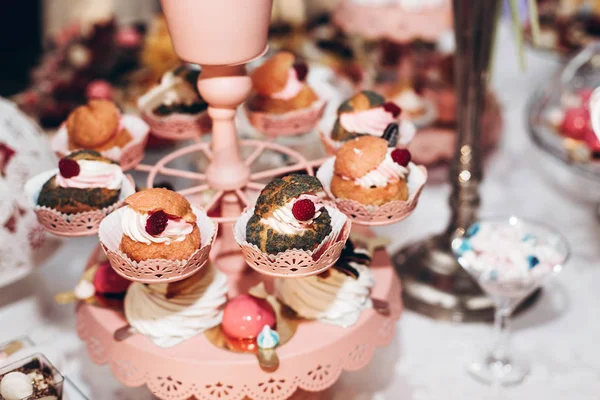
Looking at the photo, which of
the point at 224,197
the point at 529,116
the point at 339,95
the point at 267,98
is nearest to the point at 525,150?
the point at 529,116

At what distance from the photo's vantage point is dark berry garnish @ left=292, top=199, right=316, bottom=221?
3.27ft

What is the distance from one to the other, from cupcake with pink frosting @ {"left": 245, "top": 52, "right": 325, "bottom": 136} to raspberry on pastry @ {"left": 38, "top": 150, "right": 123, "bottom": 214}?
32cm

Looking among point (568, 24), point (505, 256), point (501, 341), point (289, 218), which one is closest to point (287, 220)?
point (289, 218)

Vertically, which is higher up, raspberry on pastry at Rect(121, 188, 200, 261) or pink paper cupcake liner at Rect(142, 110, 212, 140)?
A: raspberry on pastry at Rect(121, 188, 200, 261)

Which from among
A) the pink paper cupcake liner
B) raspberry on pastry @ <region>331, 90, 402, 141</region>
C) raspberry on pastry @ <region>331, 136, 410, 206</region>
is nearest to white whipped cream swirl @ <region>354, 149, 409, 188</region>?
raspberry on pastry @ <region>331, 136, 410, 206</region>

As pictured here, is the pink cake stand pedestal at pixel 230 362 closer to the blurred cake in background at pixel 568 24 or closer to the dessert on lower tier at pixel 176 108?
the dessert on lower tier at pixel 176 108

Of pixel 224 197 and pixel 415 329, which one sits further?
pixel 415 329

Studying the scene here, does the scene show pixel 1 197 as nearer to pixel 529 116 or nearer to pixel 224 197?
pixel 224 197

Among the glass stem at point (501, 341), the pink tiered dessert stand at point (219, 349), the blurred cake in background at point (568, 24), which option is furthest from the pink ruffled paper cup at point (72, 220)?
the blurred cake in background at point (568, 24)

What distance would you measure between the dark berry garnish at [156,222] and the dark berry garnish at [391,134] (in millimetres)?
400

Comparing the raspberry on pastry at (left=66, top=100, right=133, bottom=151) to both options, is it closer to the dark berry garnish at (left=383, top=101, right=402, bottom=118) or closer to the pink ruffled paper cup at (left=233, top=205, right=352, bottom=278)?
the pink ruffled paper cup at (left=233, top=205, right=352, bottom=278)

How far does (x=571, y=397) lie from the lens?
4.43ft

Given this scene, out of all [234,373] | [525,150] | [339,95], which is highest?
[234,373]

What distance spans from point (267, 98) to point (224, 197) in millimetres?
229
